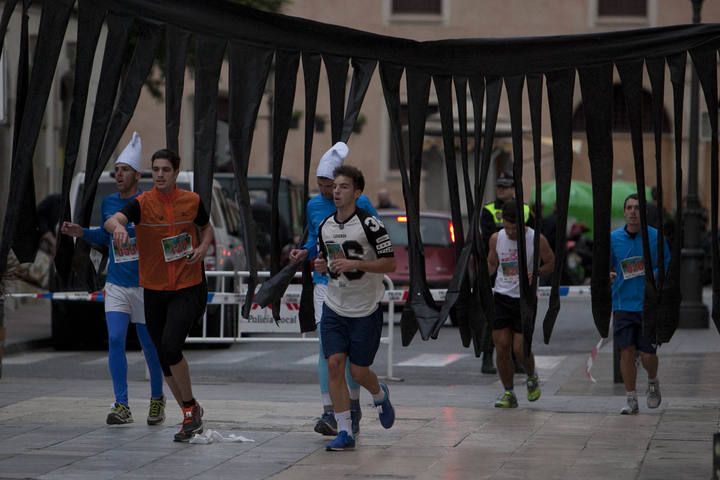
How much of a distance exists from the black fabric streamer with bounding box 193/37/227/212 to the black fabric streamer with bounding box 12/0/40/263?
2.89ft

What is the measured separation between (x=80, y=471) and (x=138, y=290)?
2519 millimetres

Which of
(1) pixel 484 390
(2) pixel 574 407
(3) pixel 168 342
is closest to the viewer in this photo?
(3) pixel 168 342

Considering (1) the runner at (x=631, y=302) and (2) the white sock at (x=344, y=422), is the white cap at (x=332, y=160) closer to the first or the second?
(2) the white sock at (x=344, y=422)

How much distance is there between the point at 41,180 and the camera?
29.8 meters

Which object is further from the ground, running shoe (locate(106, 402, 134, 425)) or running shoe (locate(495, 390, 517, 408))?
running shoe (locate(106, 402, 134, 425))

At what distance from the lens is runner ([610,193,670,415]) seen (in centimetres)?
1180

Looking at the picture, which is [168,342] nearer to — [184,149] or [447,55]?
[447,55]

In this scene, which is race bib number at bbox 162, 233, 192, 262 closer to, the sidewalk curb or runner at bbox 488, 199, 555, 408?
runner at bbox 488, 199, 555, 408

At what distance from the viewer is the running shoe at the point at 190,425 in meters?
9.90

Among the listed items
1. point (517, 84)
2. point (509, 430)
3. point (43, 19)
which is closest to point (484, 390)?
point (509, 430)

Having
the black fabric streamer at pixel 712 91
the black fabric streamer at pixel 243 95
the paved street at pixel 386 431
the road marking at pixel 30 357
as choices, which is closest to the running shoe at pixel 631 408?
the paved street at pixel 386 431

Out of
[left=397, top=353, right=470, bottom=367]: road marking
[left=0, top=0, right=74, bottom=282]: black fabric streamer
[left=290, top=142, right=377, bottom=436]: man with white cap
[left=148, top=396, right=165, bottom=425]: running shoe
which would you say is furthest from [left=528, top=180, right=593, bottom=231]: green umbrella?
[left=0, top=0, right=74, bottom=282]: black fabric streamer

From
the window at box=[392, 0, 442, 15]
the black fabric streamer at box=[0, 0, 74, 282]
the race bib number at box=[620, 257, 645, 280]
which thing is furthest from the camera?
the window at box=[392, 0, 442, 15]

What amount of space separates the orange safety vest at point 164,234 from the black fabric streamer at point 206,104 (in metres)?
1.44
